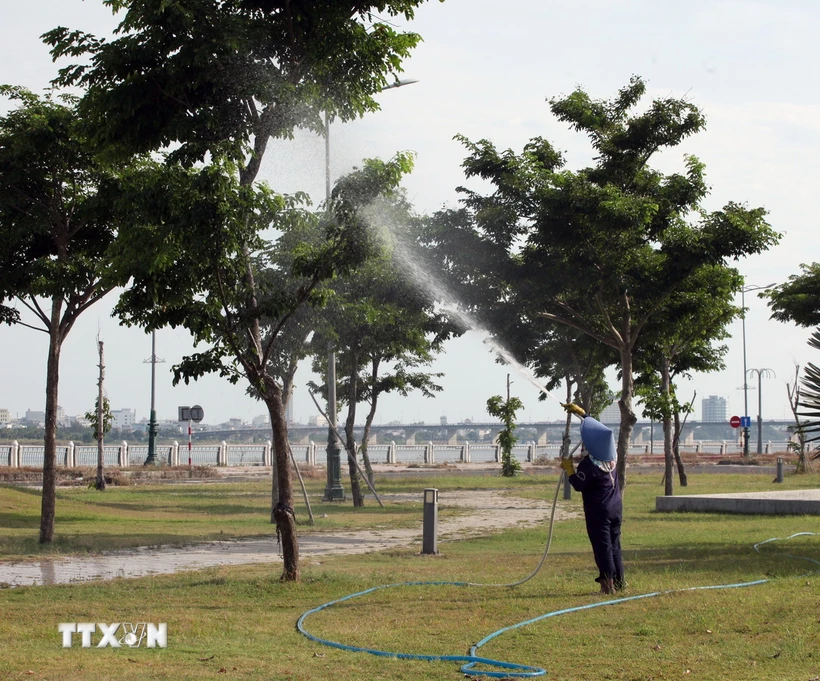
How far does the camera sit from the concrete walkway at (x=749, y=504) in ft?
74.5

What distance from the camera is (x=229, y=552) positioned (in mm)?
16609

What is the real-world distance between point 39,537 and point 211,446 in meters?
39.2

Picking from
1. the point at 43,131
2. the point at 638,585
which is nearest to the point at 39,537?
the point at 43,131

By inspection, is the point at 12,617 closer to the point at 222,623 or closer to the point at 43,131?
the point at 222,623

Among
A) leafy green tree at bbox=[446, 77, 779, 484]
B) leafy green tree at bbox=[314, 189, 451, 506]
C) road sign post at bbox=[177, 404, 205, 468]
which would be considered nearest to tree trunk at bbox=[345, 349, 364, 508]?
leafy green tree at bbox=[314, 189, 451, 506]

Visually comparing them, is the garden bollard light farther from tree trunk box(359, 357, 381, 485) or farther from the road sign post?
the road sign post

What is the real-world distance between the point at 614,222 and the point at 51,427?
11468 millimetres

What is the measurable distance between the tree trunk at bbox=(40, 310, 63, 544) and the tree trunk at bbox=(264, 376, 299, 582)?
6.42 metres

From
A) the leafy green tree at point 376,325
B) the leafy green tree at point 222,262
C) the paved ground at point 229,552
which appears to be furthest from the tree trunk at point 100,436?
the leafy green tree at point 222,262

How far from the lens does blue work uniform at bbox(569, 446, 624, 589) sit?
34.9 feet

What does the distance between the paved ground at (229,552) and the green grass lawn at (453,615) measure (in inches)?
35.8

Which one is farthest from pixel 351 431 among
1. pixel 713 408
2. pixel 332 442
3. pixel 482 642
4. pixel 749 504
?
pixel 713 408

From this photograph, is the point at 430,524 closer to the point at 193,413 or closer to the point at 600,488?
the point at 600,488

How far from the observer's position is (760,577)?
39.1ft
